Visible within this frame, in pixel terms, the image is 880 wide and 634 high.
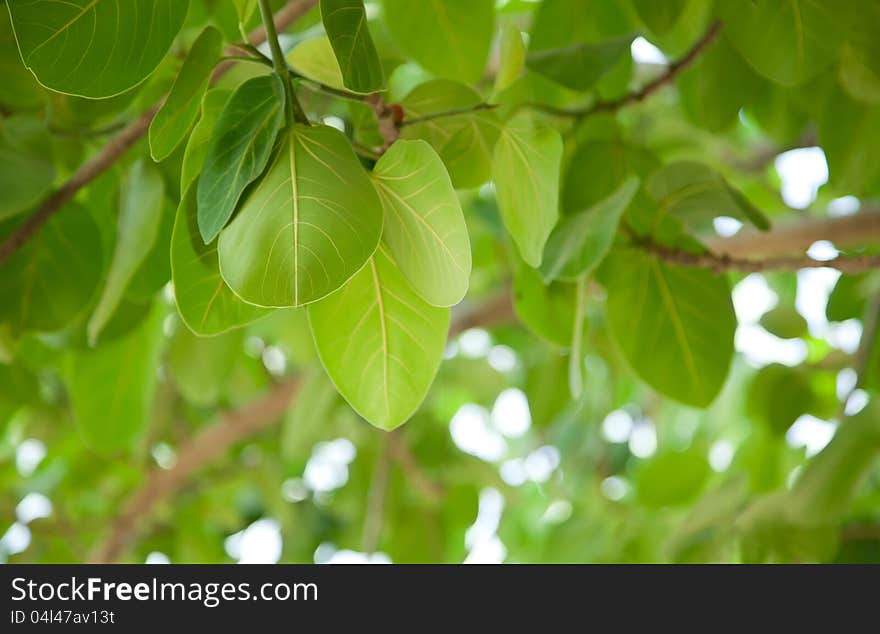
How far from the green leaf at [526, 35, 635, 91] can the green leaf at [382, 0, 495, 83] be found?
1.8 inches

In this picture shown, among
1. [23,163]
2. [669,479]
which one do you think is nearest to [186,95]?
[23,163]

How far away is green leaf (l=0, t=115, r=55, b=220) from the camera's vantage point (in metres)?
0.62

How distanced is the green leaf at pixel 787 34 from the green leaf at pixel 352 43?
13.2 inches

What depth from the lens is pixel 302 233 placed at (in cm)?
42

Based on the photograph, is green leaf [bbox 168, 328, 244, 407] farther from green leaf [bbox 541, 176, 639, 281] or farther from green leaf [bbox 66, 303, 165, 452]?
green leaf [bbox 541, 176, 639, 281]

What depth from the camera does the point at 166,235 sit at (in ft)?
2.38

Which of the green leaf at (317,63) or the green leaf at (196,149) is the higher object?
the green leaf at (317,63)

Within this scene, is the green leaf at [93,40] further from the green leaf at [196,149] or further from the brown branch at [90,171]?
the brown branch at [90,171]

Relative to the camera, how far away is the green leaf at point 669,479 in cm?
129

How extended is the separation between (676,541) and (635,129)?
71 centimetres

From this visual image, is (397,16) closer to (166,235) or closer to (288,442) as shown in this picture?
(166,235)

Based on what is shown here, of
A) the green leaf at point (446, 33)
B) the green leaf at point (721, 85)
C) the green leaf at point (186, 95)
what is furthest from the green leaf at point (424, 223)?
the green leaf at point (721, 85)
